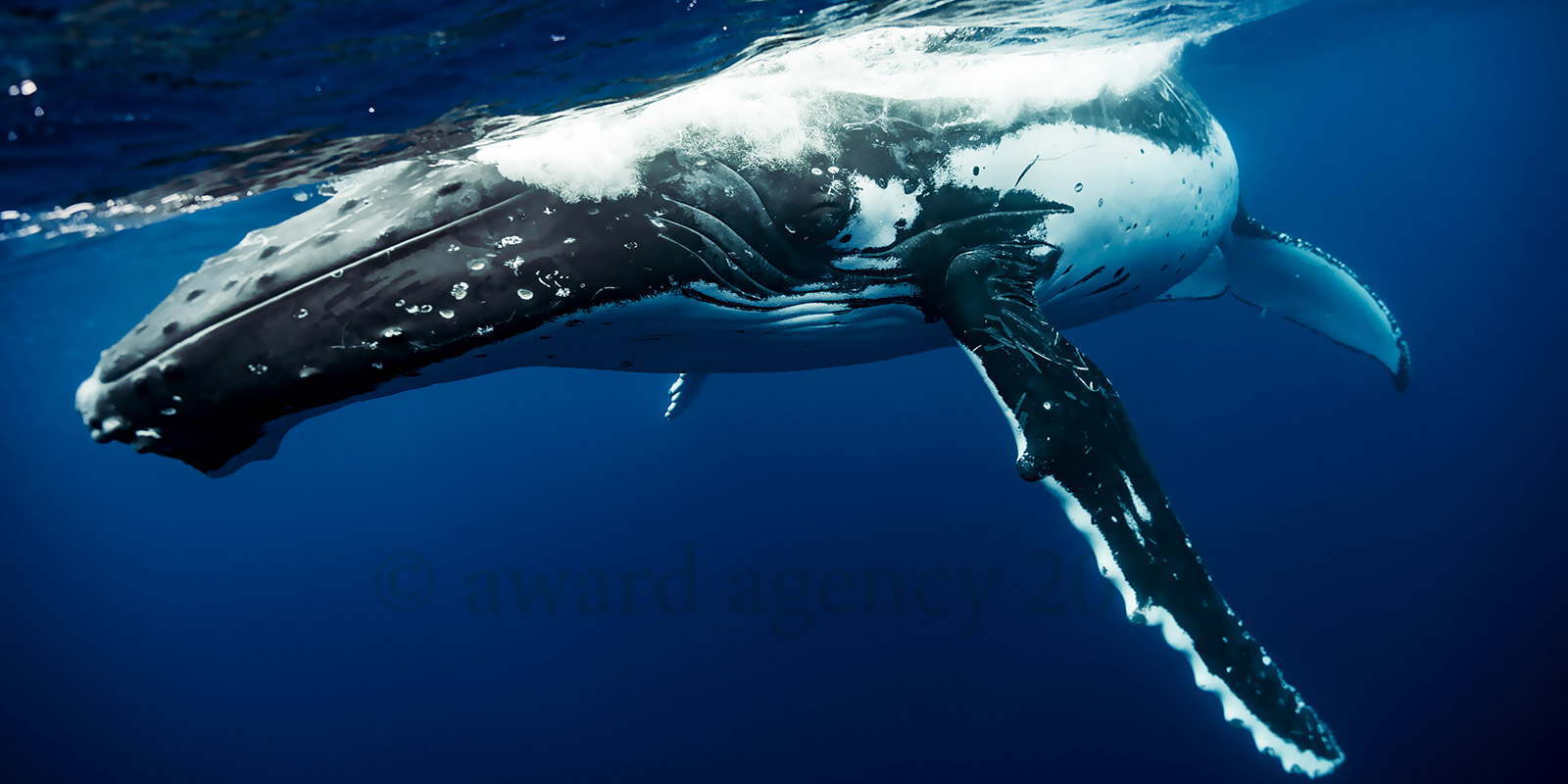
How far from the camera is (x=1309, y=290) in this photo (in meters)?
8.79

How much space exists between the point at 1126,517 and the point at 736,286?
7.82 ft

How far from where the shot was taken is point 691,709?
14219mm

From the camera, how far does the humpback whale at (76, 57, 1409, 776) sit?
3012mm

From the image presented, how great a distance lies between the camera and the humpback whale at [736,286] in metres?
3.01

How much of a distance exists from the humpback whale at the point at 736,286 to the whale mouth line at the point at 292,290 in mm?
11

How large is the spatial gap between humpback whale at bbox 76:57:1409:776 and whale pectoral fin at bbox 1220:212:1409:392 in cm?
423

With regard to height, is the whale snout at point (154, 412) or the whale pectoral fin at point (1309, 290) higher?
the whale snout at point (154, 412)

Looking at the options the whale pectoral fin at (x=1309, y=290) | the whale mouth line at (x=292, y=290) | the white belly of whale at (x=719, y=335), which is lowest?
the whale pectoral fin at (x=1309, y=290)

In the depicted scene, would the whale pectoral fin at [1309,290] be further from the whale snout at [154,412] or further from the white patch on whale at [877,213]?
the whale snout at [154,412]

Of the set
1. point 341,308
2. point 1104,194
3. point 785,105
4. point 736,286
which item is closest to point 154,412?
point 341,308

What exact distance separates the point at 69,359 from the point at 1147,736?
52085 mm

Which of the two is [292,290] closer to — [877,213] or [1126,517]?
[877,213]

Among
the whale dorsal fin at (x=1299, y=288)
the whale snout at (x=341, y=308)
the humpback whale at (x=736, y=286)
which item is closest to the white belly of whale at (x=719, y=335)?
the humpback whale at (x=736, y=286)

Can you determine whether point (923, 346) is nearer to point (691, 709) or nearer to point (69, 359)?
point (691, 709)
